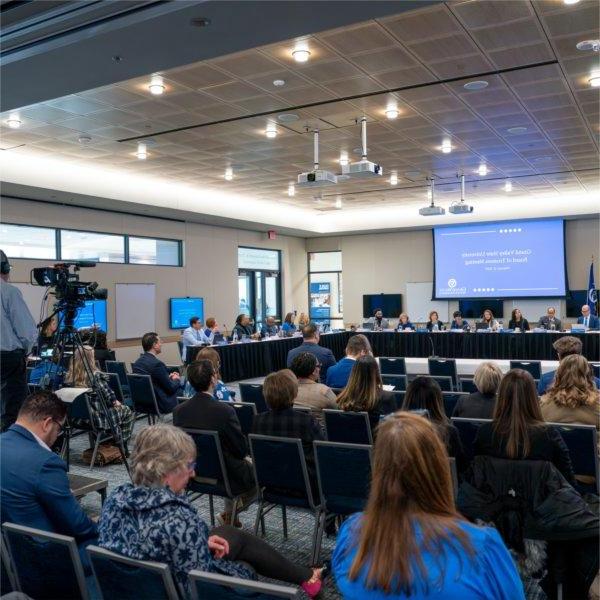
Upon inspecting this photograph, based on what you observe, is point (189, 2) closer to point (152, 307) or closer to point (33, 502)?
point (33, 502)

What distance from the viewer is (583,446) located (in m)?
3.39

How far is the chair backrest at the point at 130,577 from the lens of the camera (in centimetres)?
184

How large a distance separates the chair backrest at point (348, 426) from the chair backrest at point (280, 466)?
729mm

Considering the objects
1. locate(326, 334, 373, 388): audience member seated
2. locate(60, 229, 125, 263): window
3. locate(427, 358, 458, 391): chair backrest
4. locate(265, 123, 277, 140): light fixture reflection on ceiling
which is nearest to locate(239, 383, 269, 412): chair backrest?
locate(326, 334, 373, 388): audience member seated

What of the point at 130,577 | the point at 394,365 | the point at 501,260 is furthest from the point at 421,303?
the point at 130,577

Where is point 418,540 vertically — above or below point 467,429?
above

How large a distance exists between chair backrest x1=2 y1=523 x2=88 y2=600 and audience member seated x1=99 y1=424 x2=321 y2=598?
140mm

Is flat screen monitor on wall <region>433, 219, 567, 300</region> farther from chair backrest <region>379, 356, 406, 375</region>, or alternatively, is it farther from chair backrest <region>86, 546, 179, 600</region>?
chair backrest <region>86, 546, 179, 600</region>

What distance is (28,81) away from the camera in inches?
156

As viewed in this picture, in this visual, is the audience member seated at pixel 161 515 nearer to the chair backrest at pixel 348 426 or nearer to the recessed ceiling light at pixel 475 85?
the chair backrest at pixel 348 426

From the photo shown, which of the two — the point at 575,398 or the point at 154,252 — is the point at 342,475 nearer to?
the point at 575,398

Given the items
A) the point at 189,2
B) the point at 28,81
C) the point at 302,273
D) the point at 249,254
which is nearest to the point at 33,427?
the point at 189,2

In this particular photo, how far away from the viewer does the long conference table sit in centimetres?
1141

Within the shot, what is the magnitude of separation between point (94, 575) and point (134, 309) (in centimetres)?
1091
